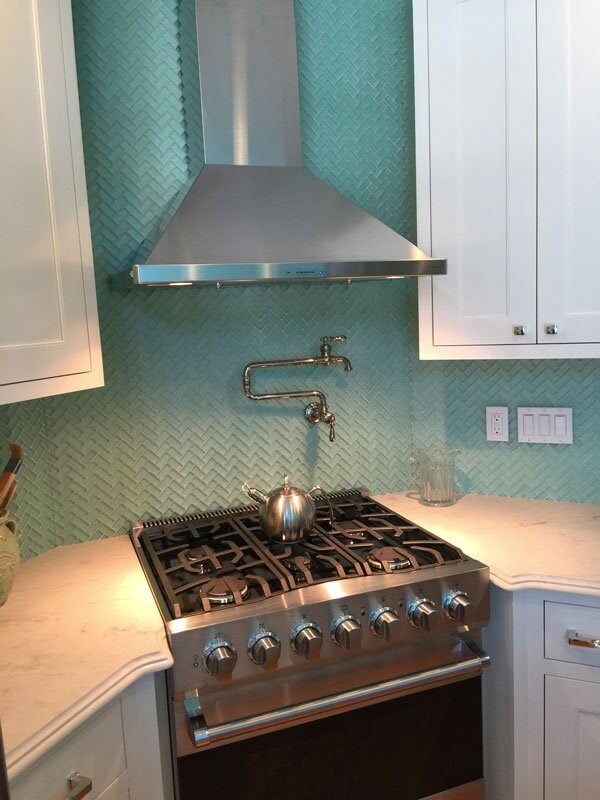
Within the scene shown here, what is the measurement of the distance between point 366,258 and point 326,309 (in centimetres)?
48

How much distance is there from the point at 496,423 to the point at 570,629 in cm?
76

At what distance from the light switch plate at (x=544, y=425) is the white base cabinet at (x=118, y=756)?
1.32 metres

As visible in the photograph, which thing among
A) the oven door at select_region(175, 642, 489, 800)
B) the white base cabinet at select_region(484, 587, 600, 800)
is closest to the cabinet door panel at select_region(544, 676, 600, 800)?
the white base cabinet at select_region(484, 587, 600, 800)

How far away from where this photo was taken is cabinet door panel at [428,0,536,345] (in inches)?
67.2

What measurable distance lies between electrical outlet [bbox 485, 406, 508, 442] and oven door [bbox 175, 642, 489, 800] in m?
0.75

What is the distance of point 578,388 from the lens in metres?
2.01

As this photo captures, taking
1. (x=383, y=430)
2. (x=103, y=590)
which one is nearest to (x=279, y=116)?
(x=383, y=430)

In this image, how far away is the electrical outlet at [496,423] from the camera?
2.11m

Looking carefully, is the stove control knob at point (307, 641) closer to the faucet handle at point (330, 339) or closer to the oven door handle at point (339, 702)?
the oven door handle at point (339, 702)

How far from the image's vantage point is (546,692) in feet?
5.07

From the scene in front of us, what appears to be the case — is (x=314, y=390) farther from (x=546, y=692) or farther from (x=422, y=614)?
(x=546, y=692)

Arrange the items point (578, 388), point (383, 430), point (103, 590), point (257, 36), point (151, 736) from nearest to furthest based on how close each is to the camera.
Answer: point (151, 736) < point (103, 590) < point (257, 36) < point (578, 388) < point (383, 430)

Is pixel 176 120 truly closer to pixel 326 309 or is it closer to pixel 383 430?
pixel 326 309

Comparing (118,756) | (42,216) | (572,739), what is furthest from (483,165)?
(118,756)
